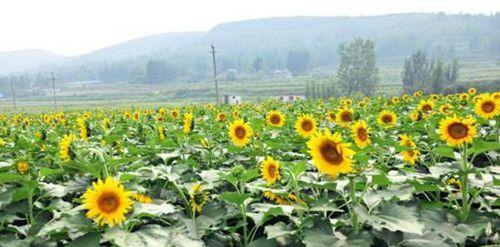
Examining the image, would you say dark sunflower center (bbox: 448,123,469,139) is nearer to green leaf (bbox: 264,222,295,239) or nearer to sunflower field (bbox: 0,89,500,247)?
sunflower field (bbox: 0,89,500,247)

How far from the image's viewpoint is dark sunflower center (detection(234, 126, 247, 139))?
17.6 ft

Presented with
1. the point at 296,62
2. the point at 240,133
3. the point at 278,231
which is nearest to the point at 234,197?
the point at 278,231

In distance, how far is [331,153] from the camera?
116 inches

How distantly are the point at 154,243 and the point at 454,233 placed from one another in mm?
1582

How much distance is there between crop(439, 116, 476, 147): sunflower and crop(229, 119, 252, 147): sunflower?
2.09 metres

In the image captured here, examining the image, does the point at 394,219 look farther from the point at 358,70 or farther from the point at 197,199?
the point at 358,70

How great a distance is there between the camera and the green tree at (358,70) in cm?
8881

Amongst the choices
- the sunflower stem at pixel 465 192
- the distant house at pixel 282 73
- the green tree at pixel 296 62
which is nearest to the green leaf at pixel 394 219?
the sunflower stem at pixel 465 192

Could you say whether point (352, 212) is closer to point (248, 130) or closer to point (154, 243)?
point (154, 243)

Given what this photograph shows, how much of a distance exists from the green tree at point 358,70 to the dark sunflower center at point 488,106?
7966 centimetres

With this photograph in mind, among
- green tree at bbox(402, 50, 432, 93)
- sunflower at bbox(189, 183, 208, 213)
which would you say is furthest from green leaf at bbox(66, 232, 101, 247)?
green tree at bbox(402, 50, 432, 93)

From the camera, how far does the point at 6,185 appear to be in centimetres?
385

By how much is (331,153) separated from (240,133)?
249 centimetres

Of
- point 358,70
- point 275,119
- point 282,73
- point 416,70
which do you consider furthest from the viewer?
point 282,73
